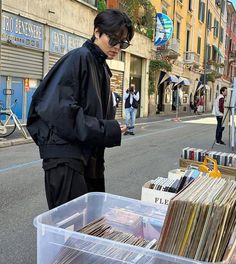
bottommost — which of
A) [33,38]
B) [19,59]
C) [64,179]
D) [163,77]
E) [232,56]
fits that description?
[64,179]

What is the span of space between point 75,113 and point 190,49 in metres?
38.6

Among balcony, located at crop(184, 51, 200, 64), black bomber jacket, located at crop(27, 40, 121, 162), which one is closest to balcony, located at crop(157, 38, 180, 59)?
balcony, located at crop(184, 51, 200, 64)

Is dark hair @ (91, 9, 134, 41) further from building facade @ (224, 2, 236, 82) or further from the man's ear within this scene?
building facade @ (224, 2, 236, 82)

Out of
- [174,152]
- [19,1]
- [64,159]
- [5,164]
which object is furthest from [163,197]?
[19,1]

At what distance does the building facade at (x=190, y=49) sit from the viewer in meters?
31.2

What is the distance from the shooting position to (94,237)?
1760 millimetres

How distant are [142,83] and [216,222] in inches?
1012

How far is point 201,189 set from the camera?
1798 mm

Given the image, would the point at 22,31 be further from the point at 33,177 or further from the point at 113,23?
the point at 113,23

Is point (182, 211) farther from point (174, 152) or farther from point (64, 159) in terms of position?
point (174, 152)

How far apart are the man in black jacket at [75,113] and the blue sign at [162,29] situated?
967 inches

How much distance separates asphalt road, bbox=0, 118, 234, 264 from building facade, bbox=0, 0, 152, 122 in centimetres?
388

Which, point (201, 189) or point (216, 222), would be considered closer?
point (216, 222)

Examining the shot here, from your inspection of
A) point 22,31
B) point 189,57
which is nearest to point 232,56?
point 189,57
